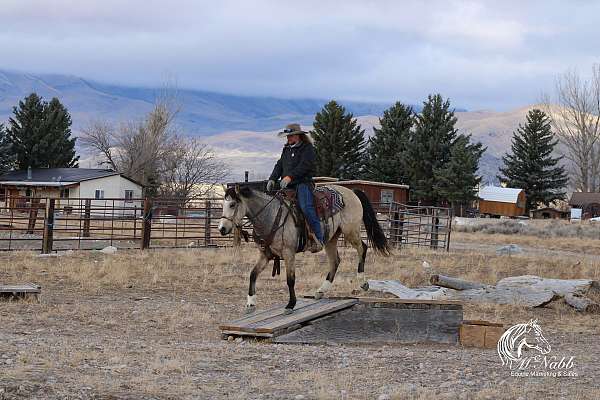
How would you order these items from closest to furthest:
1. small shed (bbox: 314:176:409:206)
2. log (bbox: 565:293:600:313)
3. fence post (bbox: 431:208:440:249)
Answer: log (bbox: 565:293:600:313)
fence post (bbox: 431:208:440:249)
small shed (bbox: 314:176:409:206)

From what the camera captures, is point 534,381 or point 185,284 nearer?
point 534,381

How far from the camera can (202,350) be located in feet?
30.2

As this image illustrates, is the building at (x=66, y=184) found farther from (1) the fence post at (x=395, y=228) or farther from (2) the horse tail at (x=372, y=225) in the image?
(2) the horse tail at (x=372, y=225)

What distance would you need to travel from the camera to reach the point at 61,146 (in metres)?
68.9

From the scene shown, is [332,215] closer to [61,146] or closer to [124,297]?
[124,297]

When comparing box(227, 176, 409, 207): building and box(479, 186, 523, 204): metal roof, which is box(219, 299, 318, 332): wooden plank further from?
box(479, 186, 523, 204): metal roof

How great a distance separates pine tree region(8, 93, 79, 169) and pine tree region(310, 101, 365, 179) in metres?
20.1

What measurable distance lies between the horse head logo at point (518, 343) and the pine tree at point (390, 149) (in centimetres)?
5840

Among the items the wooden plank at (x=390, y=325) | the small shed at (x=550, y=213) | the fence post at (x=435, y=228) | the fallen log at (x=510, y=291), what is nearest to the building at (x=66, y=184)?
the fence post at (x=435, y=228)

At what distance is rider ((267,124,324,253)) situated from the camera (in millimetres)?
11625

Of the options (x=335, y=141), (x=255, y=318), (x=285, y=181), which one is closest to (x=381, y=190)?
(x=335, y=141)

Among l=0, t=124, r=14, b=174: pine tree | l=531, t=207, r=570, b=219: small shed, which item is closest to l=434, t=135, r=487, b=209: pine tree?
l=531, t=207, r=570, b=219: small shed

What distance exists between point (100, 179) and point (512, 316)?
154ft

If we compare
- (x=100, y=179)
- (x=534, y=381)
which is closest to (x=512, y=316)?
(x=534, y=381)
